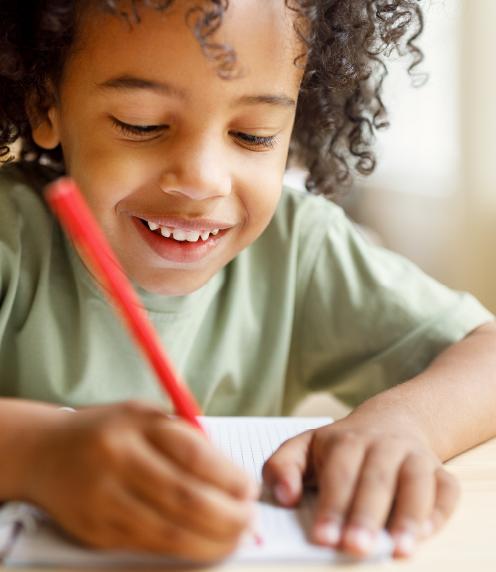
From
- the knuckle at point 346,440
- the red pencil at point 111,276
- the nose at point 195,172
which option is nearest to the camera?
the red pencil at point 111,276

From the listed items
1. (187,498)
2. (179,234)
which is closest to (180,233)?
(179,234)

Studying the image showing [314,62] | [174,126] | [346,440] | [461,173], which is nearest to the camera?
[346,440]

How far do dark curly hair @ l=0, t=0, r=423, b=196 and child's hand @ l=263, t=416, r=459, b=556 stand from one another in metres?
0.26

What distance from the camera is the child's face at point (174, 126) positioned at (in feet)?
1.93

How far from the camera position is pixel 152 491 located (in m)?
0.39

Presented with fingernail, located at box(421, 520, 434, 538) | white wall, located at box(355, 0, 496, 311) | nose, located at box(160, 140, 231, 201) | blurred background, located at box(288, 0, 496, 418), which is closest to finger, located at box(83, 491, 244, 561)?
fingernail, located at box(421, 520, 434, 538)

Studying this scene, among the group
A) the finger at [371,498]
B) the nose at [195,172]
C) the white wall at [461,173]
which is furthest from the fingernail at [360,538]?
the white wall at [461,173]

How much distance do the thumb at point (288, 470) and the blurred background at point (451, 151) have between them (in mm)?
1234

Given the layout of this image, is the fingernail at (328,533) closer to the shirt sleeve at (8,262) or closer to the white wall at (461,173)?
the shirt sleeve at (8,262)

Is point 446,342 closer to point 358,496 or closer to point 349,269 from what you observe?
point 349,269

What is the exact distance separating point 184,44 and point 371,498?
32cm

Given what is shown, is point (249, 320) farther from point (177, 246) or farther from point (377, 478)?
point (377, 478)

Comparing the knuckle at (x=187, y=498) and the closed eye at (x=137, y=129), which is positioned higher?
the closed eye at (x=137, y=129)

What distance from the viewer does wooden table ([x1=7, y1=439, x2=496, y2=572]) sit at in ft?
1.35
